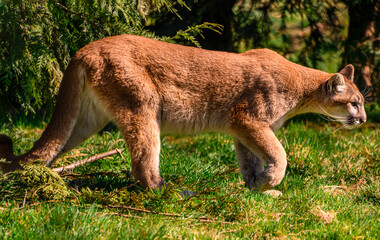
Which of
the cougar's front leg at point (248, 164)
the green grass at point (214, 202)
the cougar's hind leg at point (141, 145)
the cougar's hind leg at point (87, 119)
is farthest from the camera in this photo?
the cougar's front leg at point (248, 164)

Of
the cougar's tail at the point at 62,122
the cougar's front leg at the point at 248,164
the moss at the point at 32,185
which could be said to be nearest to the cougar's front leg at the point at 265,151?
the cougar's front leg at the point at 248,164

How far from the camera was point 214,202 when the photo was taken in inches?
152

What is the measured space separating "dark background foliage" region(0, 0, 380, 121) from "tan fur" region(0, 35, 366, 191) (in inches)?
17.0

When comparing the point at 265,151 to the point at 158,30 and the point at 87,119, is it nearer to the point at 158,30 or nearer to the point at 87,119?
the point at 87,119

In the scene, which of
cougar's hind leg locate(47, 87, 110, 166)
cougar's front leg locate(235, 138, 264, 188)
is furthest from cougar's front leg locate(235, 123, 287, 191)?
cougar's hind leg locate(47, 87, 110, 166)

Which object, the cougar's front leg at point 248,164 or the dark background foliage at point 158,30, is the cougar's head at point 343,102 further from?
the dark background foliage at point 158,30

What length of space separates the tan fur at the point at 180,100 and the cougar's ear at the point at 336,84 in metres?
0.01

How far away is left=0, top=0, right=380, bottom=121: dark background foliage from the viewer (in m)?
4.43

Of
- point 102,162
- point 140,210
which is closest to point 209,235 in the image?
point 140,210

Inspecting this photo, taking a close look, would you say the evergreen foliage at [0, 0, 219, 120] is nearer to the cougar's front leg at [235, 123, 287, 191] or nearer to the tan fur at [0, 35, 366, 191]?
the tan fur at [0, 35, 366, 191]

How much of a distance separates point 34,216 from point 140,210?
30.5 inches

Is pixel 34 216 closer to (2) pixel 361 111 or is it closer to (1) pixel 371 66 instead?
(2) pixel 361 111

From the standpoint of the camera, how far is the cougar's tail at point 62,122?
426 centimetres

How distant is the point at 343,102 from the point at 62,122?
2.94 meters
